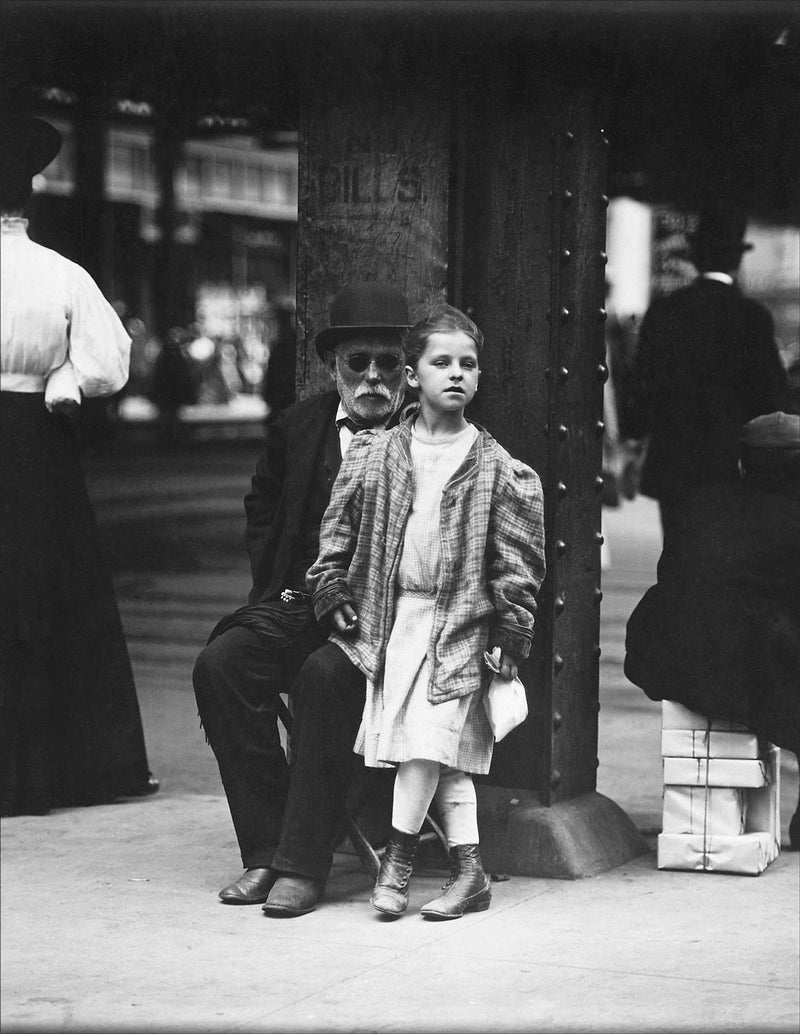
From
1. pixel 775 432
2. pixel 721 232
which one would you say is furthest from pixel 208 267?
pixel 775 432

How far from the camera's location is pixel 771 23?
4.42 metres

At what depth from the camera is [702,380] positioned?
657cm

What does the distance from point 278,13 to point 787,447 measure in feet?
6.42

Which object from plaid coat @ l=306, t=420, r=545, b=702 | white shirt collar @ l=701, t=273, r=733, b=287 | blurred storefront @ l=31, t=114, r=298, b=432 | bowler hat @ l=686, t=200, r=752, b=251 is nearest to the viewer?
plaid coat @ l=306, t=420, r=545, b=702

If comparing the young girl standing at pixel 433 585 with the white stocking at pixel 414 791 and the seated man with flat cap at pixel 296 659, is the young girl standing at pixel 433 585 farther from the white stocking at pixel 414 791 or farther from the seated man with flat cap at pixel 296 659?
the seated man with flat cap at pixel 296 659

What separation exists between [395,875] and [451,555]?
0.78 meters

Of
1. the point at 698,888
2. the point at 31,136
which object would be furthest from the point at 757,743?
the point at 31,136

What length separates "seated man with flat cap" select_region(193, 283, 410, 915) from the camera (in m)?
4.62

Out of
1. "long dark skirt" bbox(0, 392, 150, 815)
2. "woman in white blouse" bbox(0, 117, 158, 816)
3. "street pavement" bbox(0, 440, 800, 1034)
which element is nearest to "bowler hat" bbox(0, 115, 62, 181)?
"woman in white blouse" bbox(0, 117, 158, 816)

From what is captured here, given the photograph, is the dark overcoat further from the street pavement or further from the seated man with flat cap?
the seated man with flat cap

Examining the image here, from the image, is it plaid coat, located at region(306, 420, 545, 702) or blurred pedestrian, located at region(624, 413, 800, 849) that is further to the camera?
blurred pedestrian, located at region(624, 413, 800, 849)

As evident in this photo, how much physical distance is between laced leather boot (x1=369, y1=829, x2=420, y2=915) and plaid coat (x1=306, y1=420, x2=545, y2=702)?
387 millimetres

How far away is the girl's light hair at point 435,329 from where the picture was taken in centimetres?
453

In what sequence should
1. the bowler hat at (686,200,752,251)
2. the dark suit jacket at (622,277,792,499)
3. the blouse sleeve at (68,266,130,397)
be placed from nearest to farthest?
the blouse sleeve at (68,266,130,397)
the dark suit jacket at (622,277,792,499)
the bowler hat at (686,200,752,251)
